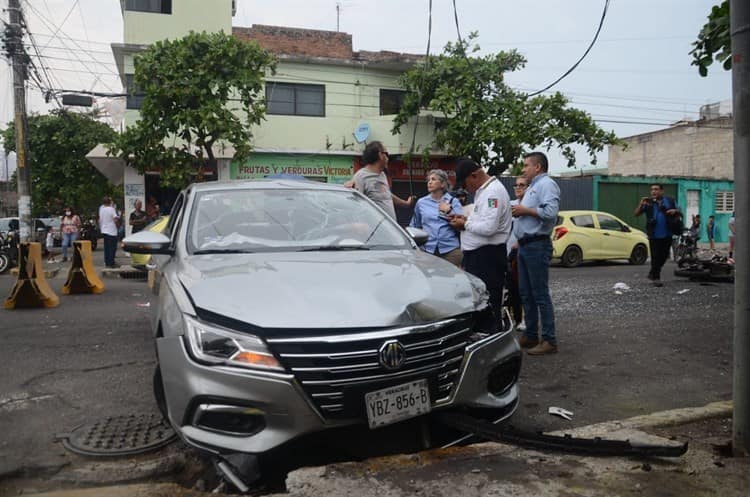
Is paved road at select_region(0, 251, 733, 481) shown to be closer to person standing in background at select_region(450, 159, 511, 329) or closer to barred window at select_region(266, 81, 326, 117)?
person standing in background at select_region(450, 159, 511, 329)

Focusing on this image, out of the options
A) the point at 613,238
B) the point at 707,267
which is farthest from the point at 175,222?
the point at 613,238

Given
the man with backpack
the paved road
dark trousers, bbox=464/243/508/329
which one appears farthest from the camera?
the man with backpack

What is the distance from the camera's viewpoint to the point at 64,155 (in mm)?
33625

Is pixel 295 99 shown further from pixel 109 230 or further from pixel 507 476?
pixel 507 476

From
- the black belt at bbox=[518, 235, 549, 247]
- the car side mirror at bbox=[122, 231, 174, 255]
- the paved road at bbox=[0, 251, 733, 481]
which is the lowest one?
the paved road at bbox=[0, 251, 733, 481]

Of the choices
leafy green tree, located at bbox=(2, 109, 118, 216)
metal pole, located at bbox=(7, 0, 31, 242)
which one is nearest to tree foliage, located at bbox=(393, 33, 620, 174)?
metal pole, located at bbox=(7, 0, 31, 242)

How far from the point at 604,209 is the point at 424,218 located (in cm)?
2227

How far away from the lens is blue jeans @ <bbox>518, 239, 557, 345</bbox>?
5.38 m

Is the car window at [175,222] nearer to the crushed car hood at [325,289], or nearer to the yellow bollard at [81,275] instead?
the crushed car hood at [325,289]

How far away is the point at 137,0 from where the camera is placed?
20234 mm

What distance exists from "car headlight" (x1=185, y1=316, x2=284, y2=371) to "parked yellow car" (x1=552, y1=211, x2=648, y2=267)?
13.9m

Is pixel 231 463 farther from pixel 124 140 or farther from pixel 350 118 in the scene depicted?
pixel 350 118

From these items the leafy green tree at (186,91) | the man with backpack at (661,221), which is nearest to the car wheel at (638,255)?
the man with backpack at (661,221)

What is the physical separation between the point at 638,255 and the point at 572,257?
2.52m
